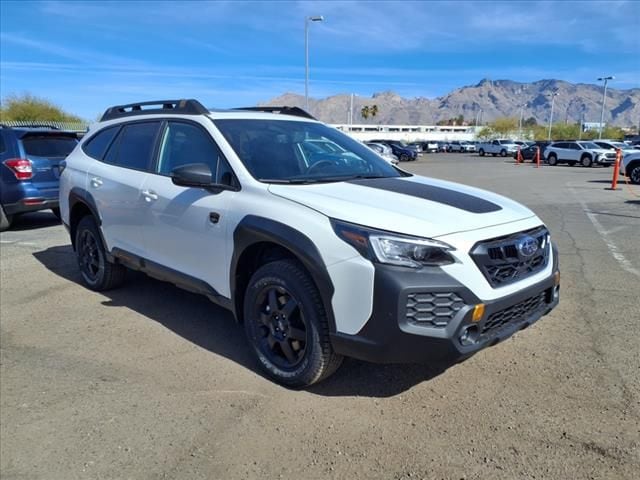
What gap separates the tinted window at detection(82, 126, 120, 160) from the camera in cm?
536

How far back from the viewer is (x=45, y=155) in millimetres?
8977

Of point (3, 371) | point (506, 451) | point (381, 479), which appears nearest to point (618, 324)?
point (506, 451)

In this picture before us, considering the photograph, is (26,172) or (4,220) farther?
(4,220)

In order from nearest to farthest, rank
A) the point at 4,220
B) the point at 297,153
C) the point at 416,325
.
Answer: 1. the point at 416,325
2. the point at 297,153
3. the point at 4,220

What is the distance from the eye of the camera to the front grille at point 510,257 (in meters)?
2.95

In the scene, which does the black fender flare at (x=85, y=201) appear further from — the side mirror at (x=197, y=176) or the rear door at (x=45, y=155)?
the rear door at (x=45, y=155)

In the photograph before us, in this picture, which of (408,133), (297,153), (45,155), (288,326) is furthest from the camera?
(408,133)

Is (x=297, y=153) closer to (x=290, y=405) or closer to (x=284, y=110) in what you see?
(x=284, y=110)

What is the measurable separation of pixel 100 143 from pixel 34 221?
5.90 metres

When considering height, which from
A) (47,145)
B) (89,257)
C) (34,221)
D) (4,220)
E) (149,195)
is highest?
(47,145)

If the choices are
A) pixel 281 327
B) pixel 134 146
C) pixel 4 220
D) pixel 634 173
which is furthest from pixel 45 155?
pixel 634 173

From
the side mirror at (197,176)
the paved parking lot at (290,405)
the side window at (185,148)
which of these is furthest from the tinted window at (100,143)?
the side mirror at (197,176)

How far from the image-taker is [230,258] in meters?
3.61

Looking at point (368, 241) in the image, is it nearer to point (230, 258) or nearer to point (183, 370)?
point (230, 258)
